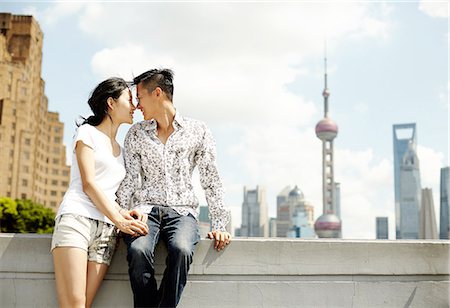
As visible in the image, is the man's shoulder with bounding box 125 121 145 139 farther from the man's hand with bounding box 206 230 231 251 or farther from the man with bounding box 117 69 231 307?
the man's hand with bounding box 206 230 231 251

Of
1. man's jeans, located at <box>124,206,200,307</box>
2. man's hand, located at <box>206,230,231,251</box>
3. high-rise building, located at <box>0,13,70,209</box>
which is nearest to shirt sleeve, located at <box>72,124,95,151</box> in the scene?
man's jeans, located at <box>124,206,200,307</box>

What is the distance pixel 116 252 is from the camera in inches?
154

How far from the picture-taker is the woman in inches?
139

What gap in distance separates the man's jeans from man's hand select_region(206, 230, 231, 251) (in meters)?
0.21

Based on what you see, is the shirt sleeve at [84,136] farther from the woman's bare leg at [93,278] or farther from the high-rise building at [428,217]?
the high-rise building at [428,217]

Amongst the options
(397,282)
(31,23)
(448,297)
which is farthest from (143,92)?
(31,23)

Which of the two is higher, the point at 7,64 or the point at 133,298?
the point at 7,64

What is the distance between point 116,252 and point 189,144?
887 mm

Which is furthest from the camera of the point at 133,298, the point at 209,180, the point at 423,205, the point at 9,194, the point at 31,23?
the point at 423,205

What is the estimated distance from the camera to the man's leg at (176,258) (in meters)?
3.64

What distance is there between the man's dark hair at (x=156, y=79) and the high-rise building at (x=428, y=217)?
5560 inches

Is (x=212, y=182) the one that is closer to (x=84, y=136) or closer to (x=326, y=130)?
(x=84, y=136)

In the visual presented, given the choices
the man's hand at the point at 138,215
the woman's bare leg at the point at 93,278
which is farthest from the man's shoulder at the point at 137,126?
the woman's bare leg at the point at 93,278

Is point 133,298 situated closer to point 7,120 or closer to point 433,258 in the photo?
point 433,258
